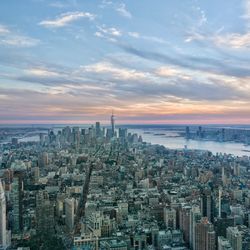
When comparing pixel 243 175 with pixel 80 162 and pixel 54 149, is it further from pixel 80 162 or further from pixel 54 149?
pixel 54 149

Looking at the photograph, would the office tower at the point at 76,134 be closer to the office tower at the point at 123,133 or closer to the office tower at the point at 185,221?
the office tower at the point at 123,133

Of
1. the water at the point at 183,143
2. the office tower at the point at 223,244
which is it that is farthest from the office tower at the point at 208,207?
the water at the point at 183,143

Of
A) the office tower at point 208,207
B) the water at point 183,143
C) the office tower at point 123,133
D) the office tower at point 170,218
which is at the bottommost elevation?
the office tower at point 170,218

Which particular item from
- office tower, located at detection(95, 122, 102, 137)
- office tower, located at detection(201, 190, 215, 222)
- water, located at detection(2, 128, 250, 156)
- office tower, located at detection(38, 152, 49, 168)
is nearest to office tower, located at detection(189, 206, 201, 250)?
office tower, located at detection(201, 190, 215, 222)

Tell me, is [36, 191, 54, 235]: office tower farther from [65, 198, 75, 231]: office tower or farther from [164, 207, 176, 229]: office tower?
[164, 207, 176, 229]: office tower

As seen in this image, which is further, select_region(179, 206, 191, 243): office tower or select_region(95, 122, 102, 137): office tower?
select_region(95, 122, 102, 137): office tower

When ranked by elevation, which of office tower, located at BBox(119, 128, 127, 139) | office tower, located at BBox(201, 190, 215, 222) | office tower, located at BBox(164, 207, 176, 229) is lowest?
office tower, located at BBox(164, 207, 176, 229)
